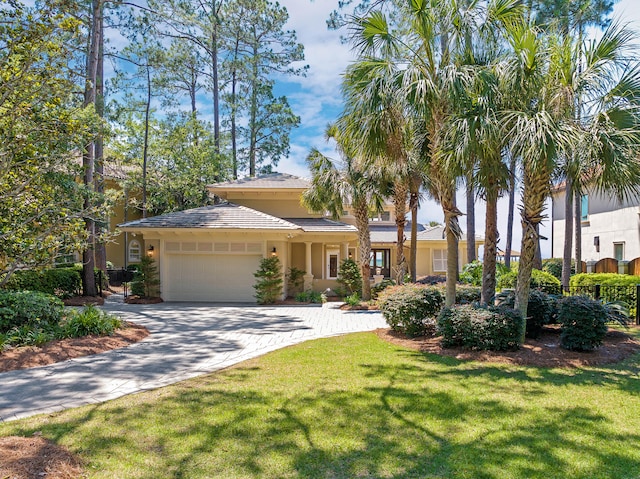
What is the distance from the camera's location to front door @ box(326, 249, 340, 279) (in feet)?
67.4

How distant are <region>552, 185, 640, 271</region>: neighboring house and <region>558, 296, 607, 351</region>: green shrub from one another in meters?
13.4

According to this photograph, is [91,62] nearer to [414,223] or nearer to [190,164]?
[190,164]

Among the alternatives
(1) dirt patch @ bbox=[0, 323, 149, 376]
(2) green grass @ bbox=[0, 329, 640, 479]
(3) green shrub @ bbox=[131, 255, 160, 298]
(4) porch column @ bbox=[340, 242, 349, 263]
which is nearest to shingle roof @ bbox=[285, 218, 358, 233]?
(4) porch column @ bbox=[340, 242, 349, 263]

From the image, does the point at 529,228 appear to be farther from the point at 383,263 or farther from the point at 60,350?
the point at 383,263

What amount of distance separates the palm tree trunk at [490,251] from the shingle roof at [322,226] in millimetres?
9320

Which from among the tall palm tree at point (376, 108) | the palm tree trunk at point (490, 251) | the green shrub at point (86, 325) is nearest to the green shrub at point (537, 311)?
the palm tree trunk at point (490, 251)

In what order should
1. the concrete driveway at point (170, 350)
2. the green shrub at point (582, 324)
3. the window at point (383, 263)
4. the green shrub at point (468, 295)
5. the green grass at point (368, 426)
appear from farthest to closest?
the window at point (383, 263), the green shrub at point (468, 295), the green shrub at point (582, 324), the concrete driveway at point (170, 350), the green grass at point (368, 426)

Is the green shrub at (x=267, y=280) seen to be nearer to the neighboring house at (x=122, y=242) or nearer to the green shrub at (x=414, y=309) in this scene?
the green shrub at (x=414, y=309)

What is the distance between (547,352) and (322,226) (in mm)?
12540

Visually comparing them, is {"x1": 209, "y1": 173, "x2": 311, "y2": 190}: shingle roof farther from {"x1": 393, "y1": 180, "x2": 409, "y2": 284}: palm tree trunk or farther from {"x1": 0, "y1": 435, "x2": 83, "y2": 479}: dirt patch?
{"x1": 0, "y1": 435, "x2": 83, "y2": 479}: dirt patch

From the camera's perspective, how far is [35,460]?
3.52m

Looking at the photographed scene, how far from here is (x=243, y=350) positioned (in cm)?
833

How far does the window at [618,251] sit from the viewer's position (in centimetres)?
2092

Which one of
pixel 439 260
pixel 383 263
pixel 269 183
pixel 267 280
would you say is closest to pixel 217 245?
pixel 267 280
